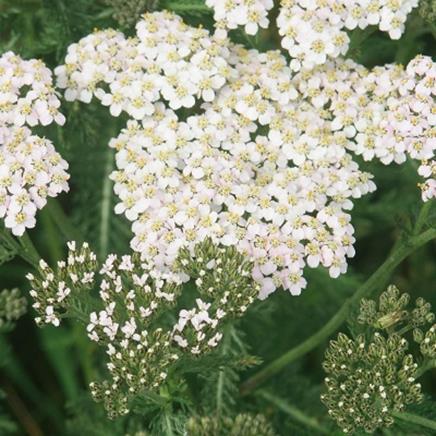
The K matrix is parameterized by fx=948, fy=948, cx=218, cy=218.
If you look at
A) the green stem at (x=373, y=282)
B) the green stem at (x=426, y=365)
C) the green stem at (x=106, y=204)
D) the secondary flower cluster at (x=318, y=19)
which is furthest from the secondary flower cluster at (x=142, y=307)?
the green stem at (x=106, y=204)

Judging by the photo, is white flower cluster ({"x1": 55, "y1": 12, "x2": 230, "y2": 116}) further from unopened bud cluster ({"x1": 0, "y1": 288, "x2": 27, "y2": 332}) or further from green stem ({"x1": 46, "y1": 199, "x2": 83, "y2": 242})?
unopened bud cluster ({"x1": 0, "y1": 288, "x2": 27, "y2": 332})

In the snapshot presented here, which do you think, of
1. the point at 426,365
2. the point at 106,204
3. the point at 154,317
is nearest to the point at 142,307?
the point at 154,317

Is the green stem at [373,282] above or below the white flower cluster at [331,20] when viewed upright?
below

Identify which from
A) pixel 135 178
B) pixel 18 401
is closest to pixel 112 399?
pixel 135 178

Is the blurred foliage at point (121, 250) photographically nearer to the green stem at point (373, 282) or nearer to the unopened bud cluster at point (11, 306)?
the green stem at point (373, 282)

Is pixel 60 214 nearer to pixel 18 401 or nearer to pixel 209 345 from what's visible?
pixel 209 345

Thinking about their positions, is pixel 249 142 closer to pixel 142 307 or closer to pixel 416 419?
pixel 142 307
